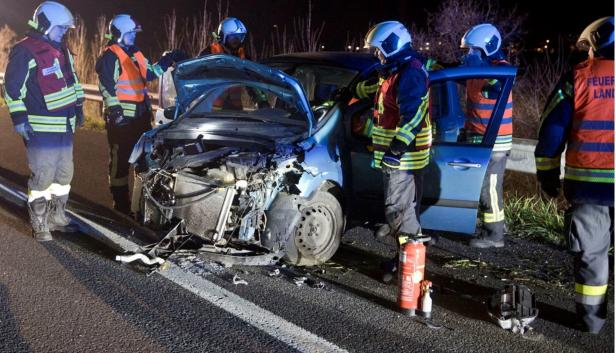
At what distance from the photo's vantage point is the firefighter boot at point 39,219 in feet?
16.6

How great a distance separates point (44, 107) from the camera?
205 inches

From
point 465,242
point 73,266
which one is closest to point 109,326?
point 73,266

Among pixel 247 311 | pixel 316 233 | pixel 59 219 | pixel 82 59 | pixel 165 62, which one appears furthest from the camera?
pixel 82 59

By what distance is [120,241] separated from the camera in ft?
16.3

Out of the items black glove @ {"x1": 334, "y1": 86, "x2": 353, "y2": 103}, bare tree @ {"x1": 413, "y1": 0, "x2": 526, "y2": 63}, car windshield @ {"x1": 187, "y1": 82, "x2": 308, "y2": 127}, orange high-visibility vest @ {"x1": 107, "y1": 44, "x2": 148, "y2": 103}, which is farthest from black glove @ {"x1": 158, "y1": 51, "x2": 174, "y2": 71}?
bare tree @ {"x1": 413, "y1": 0, "x2": 526, "y2": 63}

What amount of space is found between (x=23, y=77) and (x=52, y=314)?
2.26 meters

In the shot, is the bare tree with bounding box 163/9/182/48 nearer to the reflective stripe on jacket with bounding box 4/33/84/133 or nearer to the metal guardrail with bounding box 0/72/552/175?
the reflective stripe on jacket with bounding box 4/33/84/133

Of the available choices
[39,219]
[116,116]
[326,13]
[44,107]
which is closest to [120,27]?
[116,116]

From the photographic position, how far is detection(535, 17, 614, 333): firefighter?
3.45 metres

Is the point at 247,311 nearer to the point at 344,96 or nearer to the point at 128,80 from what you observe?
the point at 344,96

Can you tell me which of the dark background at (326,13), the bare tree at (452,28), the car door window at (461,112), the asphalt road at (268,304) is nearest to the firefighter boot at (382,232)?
the asphalt road at (268,304)

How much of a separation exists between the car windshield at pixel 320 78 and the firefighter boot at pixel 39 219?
2.33 meters

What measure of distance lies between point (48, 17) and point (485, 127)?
143 inches

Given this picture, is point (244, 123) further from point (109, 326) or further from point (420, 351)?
point (420, 351)
